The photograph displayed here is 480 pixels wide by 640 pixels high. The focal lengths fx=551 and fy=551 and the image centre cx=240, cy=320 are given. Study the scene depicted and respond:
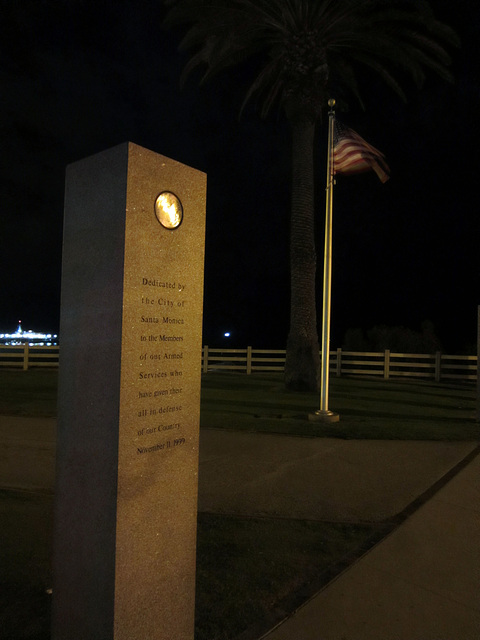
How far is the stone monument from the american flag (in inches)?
359

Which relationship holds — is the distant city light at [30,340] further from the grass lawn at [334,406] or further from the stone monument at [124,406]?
the stone monument at [124,406]

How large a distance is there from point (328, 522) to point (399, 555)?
0.98m

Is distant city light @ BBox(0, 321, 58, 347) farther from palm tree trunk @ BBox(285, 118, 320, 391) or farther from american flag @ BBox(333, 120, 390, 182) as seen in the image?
american flag @ BBox(333, 120, 390, 182)

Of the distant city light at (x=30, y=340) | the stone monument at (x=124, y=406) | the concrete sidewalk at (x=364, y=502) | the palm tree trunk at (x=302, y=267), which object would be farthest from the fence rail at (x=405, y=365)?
the stone monument at (x=124, y=406)

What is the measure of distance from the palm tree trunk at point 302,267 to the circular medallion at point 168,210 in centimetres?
1467

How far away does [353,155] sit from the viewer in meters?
11.5

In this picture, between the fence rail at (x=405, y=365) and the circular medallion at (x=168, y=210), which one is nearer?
the circular medallion at (x=168, y=210)

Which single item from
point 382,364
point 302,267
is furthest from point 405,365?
point 302,267

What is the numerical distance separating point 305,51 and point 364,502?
14.8 metres

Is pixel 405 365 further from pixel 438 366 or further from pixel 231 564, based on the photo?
pixel 231 564

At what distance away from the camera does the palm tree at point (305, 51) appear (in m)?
15.9

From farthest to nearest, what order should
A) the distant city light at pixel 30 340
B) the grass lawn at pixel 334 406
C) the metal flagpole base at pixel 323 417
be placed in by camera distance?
the distant city light at pixel 30 340, the metal flagpole base at pixel 323 417, the grass lawn at pixel 334 406

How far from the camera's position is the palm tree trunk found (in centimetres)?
1769

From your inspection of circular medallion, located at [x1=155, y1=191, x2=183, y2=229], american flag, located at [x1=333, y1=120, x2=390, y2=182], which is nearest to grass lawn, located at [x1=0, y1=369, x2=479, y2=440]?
american flag, located at [x1=333, y1=120, x2=390, y2=182]
